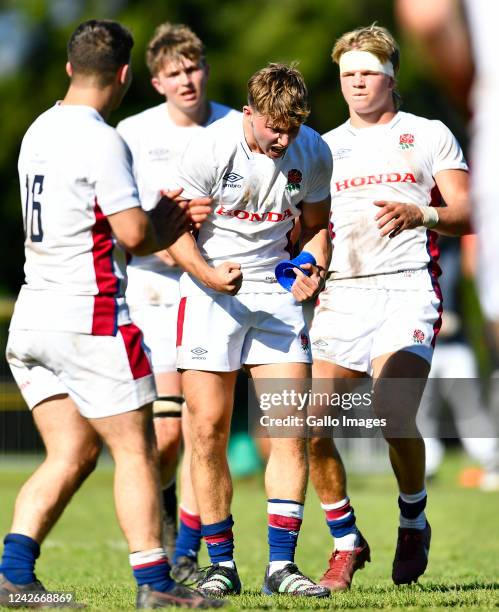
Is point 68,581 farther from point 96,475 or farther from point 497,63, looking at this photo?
point 96,475

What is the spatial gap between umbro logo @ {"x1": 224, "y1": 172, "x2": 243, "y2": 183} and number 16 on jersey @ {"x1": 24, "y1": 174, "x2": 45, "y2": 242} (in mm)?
1294

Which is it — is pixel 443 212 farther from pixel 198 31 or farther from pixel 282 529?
pixel 198 31

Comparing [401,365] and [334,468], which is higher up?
[401,365]

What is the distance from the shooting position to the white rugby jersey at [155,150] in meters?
8.45

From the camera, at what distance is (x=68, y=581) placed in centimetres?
752

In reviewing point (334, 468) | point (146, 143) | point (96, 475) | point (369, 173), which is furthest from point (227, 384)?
point (96, 475)

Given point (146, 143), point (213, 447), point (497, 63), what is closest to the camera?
point (497, 63)

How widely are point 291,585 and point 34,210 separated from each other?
2.31 metres

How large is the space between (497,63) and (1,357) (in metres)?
15.3

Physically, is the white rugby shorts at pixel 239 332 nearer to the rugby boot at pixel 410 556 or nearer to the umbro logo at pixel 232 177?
the umbro logo at pixel 232 177

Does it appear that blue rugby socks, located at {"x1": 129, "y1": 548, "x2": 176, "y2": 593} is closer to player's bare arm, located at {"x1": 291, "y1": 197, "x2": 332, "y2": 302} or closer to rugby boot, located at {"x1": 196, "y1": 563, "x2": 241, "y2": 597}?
rugby boot, located at {"x1": 196, "y1": 563, "x2": 241, "y2": 597}

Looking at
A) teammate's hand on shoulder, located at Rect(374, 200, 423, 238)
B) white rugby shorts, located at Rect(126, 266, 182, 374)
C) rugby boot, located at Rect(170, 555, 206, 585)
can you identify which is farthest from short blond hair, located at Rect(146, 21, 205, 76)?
rugby boot, located at Rect(170, 555, 206, 585)

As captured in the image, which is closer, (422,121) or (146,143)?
(422,121)

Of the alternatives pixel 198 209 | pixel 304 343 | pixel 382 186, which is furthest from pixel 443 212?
pixel 198 209
